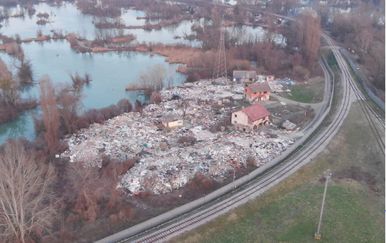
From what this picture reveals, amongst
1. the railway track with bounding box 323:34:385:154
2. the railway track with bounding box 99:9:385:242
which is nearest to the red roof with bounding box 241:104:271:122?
the railway track with bounding box 99:9:385:242

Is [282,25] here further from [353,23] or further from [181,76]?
[181,76]

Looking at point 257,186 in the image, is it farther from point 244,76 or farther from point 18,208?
point 244,76

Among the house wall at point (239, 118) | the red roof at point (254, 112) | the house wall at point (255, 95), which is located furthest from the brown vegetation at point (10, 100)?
the red roof at point (254, 112)

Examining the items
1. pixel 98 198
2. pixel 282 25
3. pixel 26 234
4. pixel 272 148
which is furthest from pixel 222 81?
pixel 282 25

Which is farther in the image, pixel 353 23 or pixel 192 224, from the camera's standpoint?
pixel 353 23

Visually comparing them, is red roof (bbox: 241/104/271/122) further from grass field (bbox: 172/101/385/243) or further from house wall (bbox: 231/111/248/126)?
grass field (bbox: 172/101/385/243)

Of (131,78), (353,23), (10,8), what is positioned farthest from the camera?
(10,8)

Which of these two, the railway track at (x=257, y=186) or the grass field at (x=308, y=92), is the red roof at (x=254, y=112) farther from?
the grass field at (x=308, y=92)

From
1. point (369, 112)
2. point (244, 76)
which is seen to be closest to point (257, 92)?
point (244, 76)
